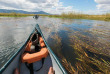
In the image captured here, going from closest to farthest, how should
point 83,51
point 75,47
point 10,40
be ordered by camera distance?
point 83,51 < point 75,47 < point 10,40

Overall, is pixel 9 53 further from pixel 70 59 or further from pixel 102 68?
pixel 102 68

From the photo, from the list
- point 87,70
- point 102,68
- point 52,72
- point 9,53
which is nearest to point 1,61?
point 9,53

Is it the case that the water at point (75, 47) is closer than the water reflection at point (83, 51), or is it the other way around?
the water reflection at point (83, 51)

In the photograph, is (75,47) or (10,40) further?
(10,40)

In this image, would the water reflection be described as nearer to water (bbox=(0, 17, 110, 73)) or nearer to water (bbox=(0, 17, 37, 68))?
water (bbox=(0, 17, 110, 73))

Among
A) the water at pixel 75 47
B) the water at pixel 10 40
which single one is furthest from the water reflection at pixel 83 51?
the water at pixel 10 40

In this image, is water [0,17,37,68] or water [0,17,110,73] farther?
water [0,17,37,68]

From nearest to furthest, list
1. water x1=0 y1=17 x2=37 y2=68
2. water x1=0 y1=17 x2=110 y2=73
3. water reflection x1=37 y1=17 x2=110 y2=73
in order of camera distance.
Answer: water reflection x1=37 y1=17 x2=110 y2=73, water x1=0 y1=17 x2=110 y2=73, water x1=0 y1=17 x2=37 y2=68

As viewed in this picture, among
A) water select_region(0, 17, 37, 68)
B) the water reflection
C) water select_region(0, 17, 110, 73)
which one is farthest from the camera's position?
water select_region(0, 17, 37, 68)

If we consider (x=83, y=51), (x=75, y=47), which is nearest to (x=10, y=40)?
(x=75, y=47)

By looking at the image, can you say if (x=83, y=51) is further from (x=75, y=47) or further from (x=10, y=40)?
(x=10, y=40)

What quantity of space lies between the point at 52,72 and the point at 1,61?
357 cm

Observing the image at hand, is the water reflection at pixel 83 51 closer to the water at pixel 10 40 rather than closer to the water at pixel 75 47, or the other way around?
the water at pixel 75 47

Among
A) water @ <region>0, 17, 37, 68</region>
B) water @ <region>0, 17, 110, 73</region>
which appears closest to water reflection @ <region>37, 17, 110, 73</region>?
water @ <region>0, 17, 110, 73</region>
